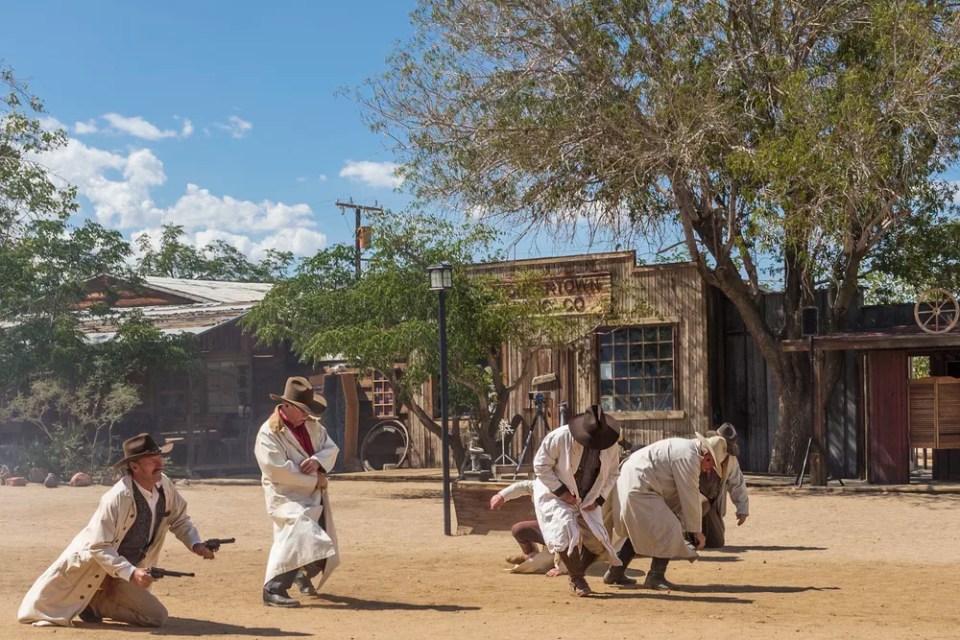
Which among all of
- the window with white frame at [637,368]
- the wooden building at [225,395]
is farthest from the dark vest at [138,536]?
the wooden building at [225,395]

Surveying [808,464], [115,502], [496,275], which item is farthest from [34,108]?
[115,502]

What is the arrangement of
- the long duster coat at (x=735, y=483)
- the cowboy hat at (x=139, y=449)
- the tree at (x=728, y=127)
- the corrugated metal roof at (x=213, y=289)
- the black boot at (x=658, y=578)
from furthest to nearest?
1. the corrugated metal roof at (x=213, y=289)
2. the tree at (x=728, y=127)
3. the long duster coat at (x=735, y=483)
4. the black boot at (x=658, y=578)
5. the cowboy hat at (x=139, y=449)

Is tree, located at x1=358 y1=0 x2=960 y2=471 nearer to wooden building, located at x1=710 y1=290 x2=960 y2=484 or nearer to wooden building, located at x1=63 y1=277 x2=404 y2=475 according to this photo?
wooden building, located at x1=710 y1=290 x2=960 y2=484

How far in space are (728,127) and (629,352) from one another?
494 centimetres

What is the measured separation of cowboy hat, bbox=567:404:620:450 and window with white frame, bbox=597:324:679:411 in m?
12.6

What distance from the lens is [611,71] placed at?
1892cm

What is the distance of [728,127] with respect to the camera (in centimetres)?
1847

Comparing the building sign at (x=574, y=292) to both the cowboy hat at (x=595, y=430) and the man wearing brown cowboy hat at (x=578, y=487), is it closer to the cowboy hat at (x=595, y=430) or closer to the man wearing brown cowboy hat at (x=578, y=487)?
the man wearing brown cowboy hat at (x=578, y=487)

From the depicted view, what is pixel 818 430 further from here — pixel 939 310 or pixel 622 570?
pixel 622 570

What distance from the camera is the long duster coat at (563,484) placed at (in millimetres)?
9031

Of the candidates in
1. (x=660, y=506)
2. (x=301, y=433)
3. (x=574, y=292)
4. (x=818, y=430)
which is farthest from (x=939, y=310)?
(x=301, y=433)

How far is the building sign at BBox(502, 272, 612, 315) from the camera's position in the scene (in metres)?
21.8

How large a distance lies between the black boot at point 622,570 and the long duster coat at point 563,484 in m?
0.26

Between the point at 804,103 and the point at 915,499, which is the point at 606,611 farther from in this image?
the point at 804,103
